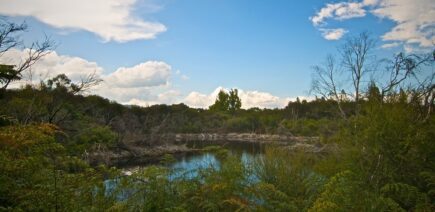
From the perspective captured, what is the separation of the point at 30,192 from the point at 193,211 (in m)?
3.07

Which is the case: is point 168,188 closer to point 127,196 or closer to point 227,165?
point 127,196

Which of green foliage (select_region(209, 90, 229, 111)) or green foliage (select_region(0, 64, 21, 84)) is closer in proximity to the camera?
green foliage (select_region(0, 64, 21, 84))

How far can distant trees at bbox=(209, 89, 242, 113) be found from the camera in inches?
4205

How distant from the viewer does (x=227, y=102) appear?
108 meters

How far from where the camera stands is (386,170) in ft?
28.8

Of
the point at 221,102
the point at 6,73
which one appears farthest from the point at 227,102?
the point at 6,73

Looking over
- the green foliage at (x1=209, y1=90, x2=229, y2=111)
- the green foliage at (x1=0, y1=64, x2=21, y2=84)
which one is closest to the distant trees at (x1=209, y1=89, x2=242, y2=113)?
the green foliage at (x1=209, y1=90, x2=229, y2=111)

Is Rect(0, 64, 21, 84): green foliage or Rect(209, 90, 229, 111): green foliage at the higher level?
Rect(209, 90, 229, 111): green foliage

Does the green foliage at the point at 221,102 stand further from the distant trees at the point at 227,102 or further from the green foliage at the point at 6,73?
the green foliage at the point at 6,73

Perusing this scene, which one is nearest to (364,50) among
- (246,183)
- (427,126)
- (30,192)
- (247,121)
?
(427,126)

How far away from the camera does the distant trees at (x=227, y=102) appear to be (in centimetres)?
10681

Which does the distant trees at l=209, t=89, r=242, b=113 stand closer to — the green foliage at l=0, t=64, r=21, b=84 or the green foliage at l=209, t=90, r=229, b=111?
the green foliage at l=209, t=90, r=229, b=111

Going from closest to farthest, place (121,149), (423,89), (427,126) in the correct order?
(427,126)
(423,89)
(121,149)

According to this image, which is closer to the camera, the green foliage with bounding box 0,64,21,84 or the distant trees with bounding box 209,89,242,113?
the green foliage with bounding box 0,64,21,84
